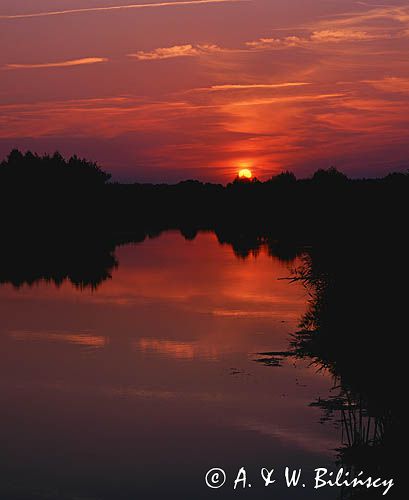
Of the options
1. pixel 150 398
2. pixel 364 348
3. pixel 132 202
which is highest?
pixel 132 202

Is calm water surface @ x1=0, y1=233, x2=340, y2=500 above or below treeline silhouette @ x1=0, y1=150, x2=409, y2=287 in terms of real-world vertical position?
below

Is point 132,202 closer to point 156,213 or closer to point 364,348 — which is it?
point 156,213

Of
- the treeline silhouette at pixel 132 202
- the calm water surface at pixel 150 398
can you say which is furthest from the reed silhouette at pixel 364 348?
the treeline silhouette at pixel 132 202

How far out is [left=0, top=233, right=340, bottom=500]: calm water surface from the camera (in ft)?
46.5

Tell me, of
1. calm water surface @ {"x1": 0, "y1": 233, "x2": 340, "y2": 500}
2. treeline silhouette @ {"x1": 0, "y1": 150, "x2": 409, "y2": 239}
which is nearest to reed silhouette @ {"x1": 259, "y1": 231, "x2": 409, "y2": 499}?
calm water surface @ {"x1": 0, "y1": 233, "x2": 340, "y2": 500}

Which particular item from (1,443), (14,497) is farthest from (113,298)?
(14,497)

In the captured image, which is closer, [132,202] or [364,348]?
[364,348]

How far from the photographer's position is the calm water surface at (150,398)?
14.2 meters

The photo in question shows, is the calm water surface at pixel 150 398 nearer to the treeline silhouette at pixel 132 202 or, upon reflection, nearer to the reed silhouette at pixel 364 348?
the reed silhouette at pixel 364 348

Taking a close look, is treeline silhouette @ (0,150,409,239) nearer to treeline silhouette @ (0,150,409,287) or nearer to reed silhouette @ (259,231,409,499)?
treeline silhouette @ (0,150,409,287)

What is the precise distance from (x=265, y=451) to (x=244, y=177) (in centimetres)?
12604

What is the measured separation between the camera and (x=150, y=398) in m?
18.5

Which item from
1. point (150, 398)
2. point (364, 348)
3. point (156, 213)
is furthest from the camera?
point (156, 213)

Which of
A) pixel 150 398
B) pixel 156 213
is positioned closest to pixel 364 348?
pixel 150 398
